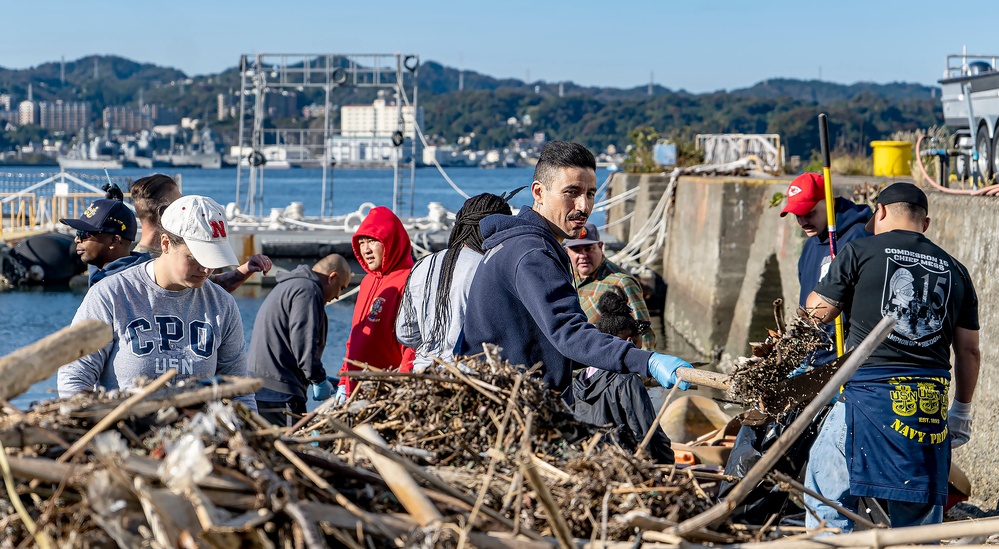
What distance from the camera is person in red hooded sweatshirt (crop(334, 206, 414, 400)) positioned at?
5.83 meters

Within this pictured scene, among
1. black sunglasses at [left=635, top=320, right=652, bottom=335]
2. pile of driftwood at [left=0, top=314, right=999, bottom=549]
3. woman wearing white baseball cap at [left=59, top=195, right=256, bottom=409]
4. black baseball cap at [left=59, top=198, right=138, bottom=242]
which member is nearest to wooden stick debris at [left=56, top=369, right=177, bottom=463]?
pile of driftwood at [left=0, top=314, right=999, bottom=549]

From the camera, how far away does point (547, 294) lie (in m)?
3.59

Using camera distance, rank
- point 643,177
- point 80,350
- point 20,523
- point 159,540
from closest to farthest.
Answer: point 159,540 < point 20,523 < point 80,350 < point 643,177

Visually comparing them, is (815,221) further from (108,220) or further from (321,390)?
(108,220)

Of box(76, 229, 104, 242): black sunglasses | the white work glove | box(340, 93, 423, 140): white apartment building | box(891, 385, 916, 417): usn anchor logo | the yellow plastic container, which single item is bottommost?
the white work glove

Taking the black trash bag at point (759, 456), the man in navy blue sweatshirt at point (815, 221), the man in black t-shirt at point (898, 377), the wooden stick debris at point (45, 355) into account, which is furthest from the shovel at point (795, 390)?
the man in navy blue sweatshirt at point (815, 221)

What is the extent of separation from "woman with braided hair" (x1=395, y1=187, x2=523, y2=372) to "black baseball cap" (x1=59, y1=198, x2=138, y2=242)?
1.35m

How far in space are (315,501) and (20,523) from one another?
60 cm

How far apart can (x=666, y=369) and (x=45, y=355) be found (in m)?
1.77

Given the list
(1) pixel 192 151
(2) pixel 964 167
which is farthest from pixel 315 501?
(1) pixel 192 151

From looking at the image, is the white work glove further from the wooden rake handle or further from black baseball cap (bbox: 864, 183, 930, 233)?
the wooden rake handle

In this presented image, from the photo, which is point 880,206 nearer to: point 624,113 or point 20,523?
point 20,523

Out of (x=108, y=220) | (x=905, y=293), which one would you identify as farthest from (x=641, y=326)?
(x=108, y=220)

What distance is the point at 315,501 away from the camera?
2.26 m
